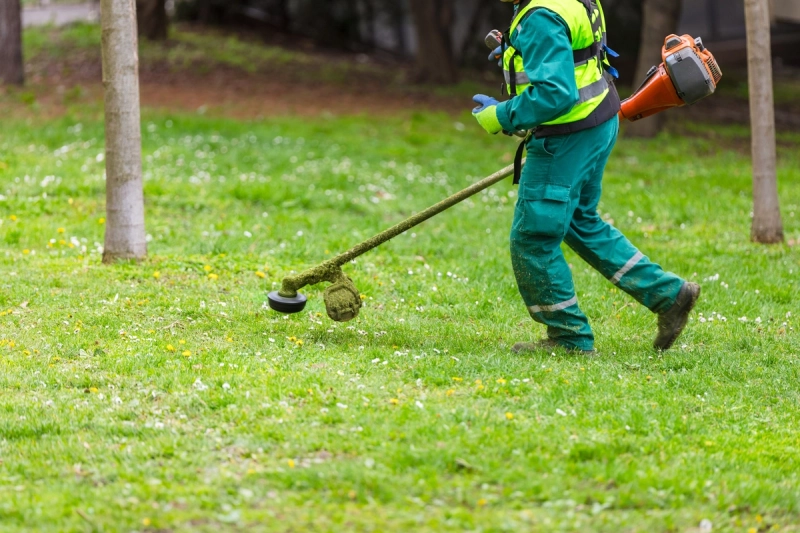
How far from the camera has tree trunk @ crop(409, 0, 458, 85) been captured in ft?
57.3

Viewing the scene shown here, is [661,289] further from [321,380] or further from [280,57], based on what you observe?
[280,57]

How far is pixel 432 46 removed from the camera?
58.2ft

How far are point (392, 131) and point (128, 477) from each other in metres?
10.4

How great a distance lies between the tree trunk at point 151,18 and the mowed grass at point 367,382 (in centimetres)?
988

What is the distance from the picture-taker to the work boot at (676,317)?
5055mm

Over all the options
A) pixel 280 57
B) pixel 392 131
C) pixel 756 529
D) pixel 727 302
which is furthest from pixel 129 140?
pixel 280 57

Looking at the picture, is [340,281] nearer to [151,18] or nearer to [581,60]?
[581,60]

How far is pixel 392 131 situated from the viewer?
13562 mm

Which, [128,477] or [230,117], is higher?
[128,477]

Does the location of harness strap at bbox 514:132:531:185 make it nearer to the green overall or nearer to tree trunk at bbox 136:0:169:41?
the green overall

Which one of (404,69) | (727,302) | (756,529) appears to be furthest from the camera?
(404,69)

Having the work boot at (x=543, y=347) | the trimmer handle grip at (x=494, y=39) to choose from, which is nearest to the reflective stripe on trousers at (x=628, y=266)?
the work boot at (x=543, y=347)

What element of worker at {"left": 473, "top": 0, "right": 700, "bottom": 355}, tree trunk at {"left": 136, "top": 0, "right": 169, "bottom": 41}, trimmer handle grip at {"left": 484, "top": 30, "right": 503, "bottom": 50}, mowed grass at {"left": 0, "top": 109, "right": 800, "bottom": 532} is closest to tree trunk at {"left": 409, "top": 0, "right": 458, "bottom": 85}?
tree trunk at {"left": 136, "top": 0, "right": 169, "bottom": 41}

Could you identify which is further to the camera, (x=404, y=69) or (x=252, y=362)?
(x=404, y=69)
